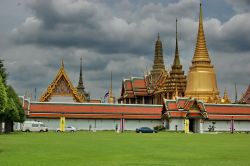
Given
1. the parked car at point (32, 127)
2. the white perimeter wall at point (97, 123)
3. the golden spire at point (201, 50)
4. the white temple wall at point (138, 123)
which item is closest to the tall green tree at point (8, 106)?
the parked car at point (32, 127)

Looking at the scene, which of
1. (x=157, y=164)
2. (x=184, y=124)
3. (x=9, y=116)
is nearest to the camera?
(x=157, y=164)

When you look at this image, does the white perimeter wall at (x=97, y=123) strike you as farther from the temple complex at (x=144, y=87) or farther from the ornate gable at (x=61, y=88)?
the temple complex at (x=144, y=87)

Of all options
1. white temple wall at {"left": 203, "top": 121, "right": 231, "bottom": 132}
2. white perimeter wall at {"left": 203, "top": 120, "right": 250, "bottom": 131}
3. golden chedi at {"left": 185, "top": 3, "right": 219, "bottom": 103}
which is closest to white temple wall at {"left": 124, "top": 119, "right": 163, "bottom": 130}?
white temple wall at {"left": 203, "top": 121, "right": 231, "bottom": 132}

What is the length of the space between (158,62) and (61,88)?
32.7 metres

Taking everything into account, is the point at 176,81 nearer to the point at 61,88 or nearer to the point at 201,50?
the point at 201,50

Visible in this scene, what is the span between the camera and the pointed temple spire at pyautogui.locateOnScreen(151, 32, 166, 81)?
352 feet

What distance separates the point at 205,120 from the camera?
78938 millimetres

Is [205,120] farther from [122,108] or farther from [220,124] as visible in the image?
[122,108]

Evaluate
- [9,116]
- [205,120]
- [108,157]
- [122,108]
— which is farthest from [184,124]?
[108,157]

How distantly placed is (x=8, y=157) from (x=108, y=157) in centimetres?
426

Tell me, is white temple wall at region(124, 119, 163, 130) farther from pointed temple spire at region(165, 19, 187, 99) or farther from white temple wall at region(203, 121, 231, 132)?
pointed temple spire at region(165, 19, 187, 99)

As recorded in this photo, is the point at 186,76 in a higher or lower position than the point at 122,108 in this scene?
higher

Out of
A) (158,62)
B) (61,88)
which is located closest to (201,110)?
(61,88)

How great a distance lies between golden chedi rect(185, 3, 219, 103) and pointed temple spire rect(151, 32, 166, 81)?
10170mm
